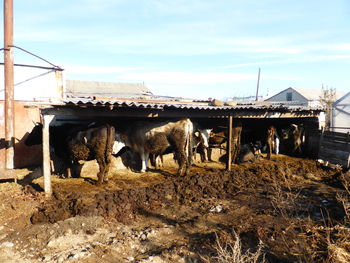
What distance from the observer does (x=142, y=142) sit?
35.4ft

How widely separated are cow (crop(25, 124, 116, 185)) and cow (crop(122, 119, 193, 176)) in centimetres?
172

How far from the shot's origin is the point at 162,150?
418 inches

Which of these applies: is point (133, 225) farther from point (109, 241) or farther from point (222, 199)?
point (222, 199)

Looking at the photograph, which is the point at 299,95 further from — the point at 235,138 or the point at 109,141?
the point at 109,141

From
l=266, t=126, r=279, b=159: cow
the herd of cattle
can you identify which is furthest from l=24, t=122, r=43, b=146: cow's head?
l=266, t=126, r=279, b=159: cow

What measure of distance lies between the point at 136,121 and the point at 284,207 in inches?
258

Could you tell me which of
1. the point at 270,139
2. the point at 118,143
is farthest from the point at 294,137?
the point at 118,143

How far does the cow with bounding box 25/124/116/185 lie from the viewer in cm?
907

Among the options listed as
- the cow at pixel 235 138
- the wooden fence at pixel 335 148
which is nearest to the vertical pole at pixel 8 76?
the cow at pixel 235 138

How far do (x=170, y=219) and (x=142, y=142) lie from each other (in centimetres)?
466

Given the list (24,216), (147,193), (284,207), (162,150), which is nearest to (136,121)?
(162,150)

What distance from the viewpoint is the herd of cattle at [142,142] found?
30.1ft

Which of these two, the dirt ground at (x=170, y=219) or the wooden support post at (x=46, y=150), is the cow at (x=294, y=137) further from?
the wooden support post at (x=46, y=150)

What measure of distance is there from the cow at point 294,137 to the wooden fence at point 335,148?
1659 millimetres
